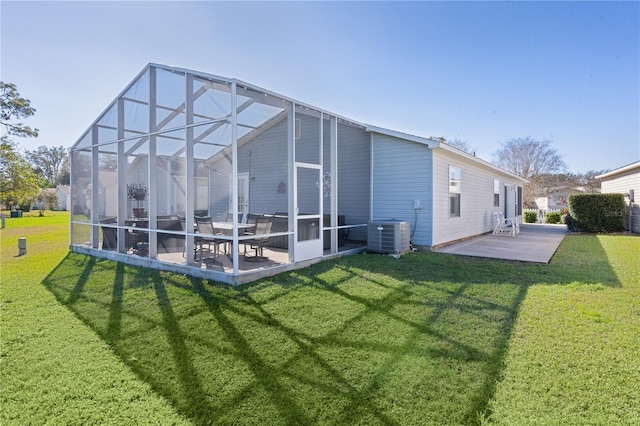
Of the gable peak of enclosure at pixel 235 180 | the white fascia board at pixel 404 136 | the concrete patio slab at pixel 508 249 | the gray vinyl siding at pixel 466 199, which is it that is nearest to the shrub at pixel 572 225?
the gray vinyl siding at pixel 466 199

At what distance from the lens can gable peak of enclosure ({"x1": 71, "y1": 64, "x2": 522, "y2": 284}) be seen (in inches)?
243

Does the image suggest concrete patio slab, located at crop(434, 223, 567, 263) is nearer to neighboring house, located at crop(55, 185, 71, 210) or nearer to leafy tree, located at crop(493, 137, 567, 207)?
leafy tree, located at crop(493, 137, 567, 207)

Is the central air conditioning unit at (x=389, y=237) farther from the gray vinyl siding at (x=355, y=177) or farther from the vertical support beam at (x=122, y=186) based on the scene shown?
the vertical support beam at (x=122, y=186)

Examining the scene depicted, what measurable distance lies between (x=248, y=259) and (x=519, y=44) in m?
10.9

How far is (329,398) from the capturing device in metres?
2.48

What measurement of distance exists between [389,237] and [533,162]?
31371mm

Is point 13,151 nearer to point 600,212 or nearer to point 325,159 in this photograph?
point 325,159

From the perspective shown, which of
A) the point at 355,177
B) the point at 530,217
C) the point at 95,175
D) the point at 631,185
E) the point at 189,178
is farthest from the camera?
the point at 530,217

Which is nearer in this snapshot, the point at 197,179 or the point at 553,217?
the point at 197,179

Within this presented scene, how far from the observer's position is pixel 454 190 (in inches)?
388

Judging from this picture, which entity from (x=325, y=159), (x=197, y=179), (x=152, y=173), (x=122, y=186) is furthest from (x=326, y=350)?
(x=122, y=186)

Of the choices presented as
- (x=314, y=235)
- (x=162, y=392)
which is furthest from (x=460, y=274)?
(x=162, y=392)

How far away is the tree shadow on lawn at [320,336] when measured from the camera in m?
2.43

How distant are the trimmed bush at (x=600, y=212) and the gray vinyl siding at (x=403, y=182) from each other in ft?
32.0
